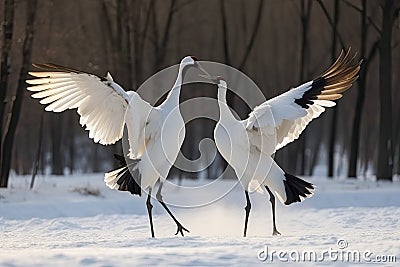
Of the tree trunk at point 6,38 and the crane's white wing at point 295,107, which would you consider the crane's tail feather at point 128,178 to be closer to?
the crane's white wing at point 295,107

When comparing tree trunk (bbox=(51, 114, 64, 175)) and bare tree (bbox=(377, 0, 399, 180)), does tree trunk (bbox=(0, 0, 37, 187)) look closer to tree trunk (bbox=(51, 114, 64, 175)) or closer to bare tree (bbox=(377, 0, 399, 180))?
bare tree (bbox=(377, 0, 399, 180))

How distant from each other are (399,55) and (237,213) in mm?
18514

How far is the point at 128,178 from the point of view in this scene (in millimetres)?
11898

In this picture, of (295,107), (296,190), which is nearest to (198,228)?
(296,190)

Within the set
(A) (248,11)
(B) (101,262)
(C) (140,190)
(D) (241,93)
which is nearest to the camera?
(B) (101,262)

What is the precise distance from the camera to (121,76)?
84.1 ft

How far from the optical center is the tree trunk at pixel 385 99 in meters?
22.2

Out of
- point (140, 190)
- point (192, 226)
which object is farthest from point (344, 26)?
point (140, 190)

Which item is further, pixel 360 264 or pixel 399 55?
pixel 399 55

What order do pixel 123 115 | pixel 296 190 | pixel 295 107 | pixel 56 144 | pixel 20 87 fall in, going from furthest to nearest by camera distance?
pixel 56 144 → pixel 20 87 → pixel 296 190 → pixel 123 115 → pixel 295 107

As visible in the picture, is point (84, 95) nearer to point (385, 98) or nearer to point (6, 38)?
point (6, 38)

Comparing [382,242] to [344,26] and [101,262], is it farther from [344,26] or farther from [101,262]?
[344,26]

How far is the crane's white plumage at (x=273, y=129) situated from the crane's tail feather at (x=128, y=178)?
4.54 feet

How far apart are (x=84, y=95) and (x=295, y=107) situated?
3130mm
